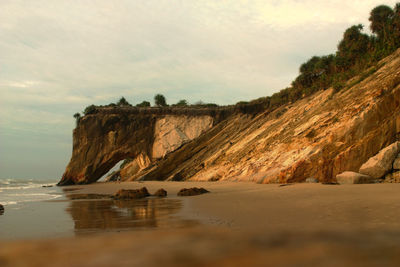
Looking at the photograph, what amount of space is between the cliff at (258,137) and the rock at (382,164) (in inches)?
46.5

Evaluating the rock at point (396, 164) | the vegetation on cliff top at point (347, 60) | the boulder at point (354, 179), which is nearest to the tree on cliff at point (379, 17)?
the vegetation on cliff top at point (347, 60)

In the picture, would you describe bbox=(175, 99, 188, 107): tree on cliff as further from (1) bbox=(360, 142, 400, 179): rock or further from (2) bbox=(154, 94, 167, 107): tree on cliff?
(1) bbox=(360, 142, 400, 179): rock

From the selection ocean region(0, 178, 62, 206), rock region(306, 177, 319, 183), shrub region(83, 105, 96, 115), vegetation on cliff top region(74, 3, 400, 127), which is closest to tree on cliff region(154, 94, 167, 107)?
shrub region(83, 105, 96, 115)

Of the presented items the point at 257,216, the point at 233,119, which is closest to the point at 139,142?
the point at 233,119

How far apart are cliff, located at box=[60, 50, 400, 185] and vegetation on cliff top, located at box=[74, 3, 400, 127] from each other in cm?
149

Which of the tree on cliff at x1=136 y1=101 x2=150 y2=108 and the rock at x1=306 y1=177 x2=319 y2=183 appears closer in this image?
the rock at x1=306 y1=177 x2=319 y2=183

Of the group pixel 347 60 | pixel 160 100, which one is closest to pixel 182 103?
pixel 160 100

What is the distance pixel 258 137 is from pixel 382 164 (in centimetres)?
980

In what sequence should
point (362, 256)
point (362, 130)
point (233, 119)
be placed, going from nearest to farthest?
1. point (362, 256)
2. point (362, 130)
3. point (233, 119)

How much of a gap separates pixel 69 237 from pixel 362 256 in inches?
131

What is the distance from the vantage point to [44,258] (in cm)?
Answer: 280

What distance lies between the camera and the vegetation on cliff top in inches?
717

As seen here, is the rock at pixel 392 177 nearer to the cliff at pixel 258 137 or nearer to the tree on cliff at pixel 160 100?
the cliff at pixel 258 137

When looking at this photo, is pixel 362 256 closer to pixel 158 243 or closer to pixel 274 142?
pixel 158 243
